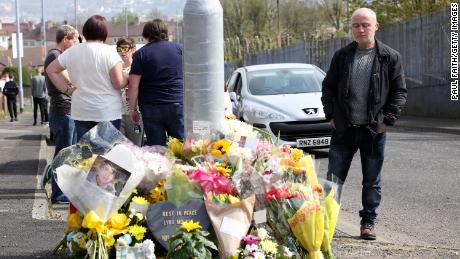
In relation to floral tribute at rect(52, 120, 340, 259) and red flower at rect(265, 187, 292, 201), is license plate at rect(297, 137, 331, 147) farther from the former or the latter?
red flower at rect(265, 187, 292, 201)

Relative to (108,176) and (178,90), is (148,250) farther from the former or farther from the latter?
(178,90)

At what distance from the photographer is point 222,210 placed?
18.1 ft

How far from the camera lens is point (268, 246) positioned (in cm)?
552

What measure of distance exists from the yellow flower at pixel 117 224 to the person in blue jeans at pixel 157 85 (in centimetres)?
258

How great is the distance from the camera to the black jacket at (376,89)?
23.9 ft

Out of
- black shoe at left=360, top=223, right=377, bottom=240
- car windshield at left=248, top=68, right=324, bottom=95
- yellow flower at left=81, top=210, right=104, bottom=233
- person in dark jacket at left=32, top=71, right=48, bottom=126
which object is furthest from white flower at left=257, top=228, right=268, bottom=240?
person in dark jacket at left=32, top=71, right=48, bottom=126

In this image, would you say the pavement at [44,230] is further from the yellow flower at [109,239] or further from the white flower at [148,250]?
the white flower at [148,250]

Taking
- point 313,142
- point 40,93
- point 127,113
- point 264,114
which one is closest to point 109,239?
point 127,113

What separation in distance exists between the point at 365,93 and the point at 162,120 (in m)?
1.99

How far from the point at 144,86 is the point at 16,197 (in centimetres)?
266

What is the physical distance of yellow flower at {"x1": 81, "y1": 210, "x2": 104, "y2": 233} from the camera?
17.9 feet

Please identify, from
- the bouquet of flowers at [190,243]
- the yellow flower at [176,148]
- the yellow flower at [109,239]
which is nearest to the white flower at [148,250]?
the bouquet of flowers at [190,243]

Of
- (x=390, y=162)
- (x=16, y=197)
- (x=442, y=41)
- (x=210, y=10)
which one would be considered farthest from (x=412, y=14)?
(x=210, y=10)

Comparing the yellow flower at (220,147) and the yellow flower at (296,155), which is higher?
the yellow flower at (220,147)
